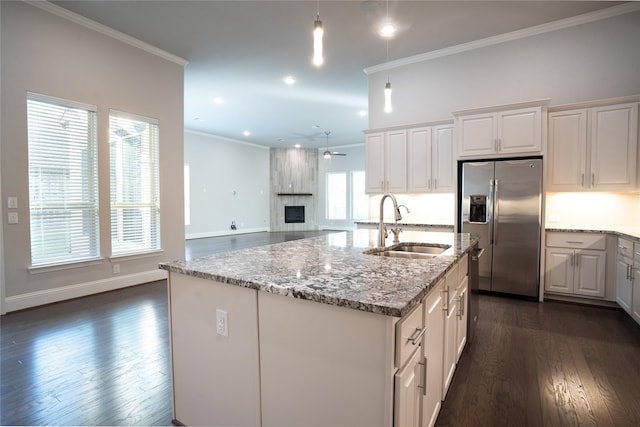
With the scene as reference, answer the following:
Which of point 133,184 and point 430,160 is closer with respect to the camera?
point 133,184

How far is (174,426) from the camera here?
1675 millimetres

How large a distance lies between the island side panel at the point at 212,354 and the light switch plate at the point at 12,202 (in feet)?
9.75

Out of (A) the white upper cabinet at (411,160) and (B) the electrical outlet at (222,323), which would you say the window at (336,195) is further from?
(B) the electrical outlet at (222,323)

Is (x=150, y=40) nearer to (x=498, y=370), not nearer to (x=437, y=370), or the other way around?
(x=437, y=370)

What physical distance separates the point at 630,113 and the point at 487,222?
1.84m

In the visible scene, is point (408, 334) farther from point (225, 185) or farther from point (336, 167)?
point (336, 167)

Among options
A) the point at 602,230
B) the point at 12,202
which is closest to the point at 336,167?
the point at 602,230

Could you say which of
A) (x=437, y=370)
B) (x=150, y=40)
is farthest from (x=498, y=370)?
(x=150, y=40)

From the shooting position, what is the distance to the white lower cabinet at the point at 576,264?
3.54 meters

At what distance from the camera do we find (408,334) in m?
1.13

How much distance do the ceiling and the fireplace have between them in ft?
20.1

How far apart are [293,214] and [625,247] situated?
10.1 meters

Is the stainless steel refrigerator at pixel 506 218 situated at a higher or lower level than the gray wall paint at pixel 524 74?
lower

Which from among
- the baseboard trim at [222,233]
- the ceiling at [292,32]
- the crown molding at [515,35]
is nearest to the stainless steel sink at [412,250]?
the ceiling at [292,32]
